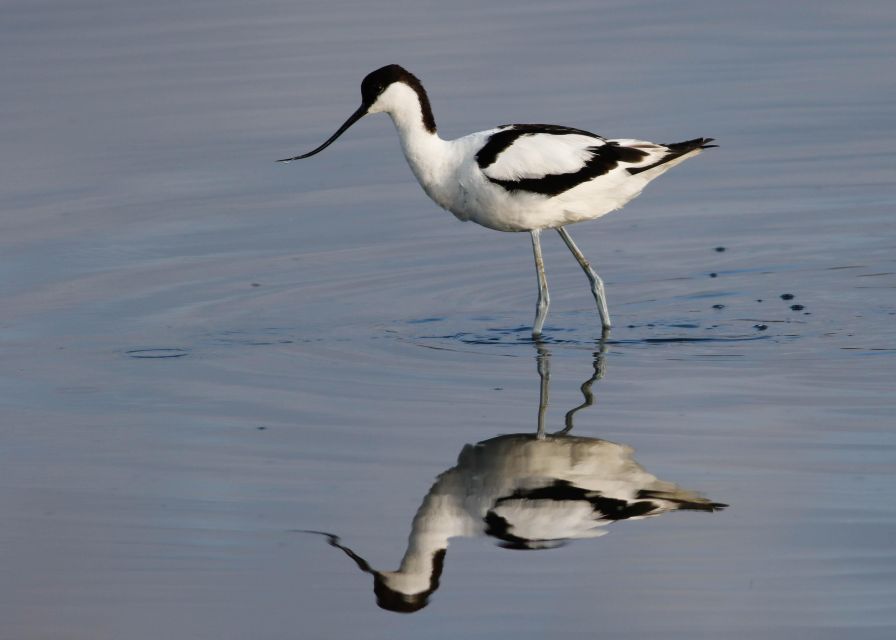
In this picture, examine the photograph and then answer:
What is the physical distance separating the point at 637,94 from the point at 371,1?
4.84 meters

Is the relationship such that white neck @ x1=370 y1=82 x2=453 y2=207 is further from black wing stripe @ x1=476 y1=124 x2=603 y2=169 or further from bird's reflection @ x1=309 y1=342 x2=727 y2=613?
bird's reflection @ x1=309 y1=342 x2=727 y2=613

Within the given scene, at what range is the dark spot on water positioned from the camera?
8695 millimetres

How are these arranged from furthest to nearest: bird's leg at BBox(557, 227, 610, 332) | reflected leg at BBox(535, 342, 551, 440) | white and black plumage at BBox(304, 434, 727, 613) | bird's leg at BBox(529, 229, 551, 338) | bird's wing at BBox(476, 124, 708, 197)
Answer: bird's leg at BBox(557, 227, 610, 332) → bird's leg at BBox(529, 229, 551, 338) → bird's wing at BBox(476, 124, 708, 197) → reflected leg at BBox(535, 342, 551, 440) → white and black plumage at BBox(304, 434, 727, 613)

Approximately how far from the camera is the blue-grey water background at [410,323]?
5789 millimetres

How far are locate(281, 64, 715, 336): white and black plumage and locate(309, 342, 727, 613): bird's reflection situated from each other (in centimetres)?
202

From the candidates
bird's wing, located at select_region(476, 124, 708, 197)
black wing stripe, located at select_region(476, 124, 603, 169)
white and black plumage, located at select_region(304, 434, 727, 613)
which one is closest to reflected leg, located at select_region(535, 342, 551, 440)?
white and black plumage, located at select_region(304, 434, 727, 613)

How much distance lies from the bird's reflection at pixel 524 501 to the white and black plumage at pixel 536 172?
6.64ft

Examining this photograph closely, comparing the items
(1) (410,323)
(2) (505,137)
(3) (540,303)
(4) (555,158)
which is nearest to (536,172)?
(4) (555,158)

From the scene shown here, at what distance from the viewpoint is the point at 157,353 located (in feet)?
28.7

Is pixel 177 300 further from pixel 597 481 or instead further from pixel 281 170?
pixel 597 481

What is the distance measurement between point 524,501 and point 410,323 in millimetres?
2898

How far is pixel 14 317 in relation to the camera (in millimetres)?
9477

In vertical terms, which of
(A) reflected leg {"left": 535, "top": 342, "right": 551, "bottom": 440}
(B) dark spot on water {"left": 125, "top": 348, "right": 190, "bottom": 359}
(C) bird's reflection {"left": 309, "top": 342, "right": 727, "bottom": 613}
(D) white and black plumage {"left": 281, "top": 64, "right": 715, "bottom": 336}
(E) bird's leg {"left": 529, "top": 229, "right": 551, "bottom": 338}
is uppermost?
(D) white and black plumage {"left": 281, "top": 64, "right": 715, "bottom": 336}

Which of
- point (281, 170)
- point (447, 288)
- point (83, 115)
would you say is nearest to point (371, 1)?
point (83, 115)
